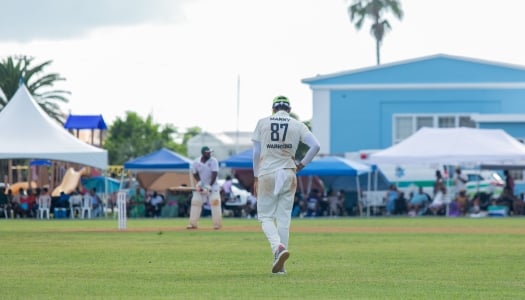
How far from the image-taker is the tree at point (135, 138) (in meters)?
113

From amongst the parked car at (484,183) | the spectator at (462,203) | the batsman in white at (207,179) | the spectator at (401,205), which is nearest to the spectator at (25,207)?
the spectator at (401,205)

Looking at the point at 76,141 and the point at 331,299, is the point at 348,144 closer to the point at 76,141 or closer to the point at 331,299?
the point at 76,141

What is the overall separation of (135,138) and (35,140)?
79283 mm

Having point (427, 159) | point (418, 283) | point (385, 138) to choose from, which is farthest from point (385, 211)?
point (418, 283)

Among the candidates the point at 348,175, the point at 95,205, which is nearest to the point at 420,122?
the point at 348,175

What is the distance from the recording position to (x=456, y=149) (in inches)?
1794

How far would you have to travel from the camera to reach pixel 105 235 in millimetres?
26938

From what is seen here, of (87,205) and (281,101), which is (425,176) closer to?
(87,205)

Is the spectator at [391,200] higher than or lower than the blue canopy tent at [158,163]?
lower

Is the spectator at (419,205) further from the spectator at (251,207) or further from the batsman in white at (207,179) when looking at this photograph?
the batsman in white at (207,179)

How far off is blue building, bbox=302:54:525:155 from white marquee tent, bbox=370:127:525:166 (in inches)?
725

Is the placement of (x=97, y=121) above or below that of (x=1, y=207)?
above

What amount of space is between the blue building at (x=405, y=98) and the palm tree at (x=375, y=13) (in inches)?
1216

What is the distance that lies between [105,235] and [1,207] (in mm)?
18834
